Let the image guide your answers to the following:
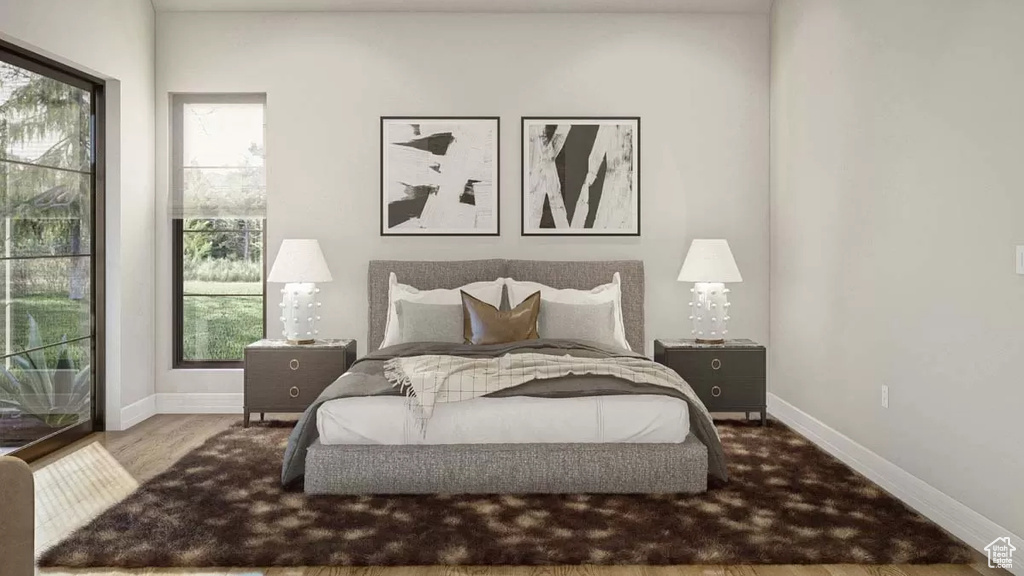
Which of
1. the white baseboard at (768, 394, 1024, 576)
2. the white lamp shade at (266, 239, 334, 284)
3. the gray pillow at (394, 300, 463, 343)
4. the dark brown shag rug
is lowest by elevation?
the dark brown shag rug

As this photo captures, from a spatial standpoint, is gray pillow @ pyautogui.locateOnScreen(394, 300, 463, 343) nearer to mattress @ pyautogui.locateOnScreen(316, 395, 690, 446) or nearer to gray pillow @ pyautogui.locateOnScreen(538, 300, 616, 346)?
gray pillow @ pyautogui.locateOnScreen(538, 300, 616, 346)

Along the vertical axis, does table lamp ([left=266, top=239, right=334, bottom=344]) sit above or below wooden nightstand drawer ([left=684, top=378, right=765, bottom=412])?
above

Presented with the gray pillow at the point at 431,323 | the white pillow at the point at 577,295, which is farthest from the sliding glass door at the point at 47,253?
the white pillow at the point at 577,295

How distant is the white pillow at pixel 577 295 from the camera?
17.6 feet

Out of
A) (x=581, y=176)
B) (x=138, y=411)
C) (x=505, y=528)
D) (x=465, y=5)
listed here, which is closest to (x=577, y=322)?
(x=581, y=176)

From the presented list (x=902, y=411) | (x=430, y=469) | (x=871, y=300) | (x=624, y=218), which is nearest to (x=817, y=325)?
(x=871, y=300)

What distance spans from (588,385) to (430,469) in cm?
86

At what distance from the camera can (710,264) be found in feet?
17.7

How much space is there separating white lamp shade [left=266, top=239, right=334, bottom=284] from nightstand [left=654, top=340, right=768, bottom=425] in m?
2.46

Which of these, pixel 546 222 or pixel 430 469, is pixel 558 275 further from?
pixel 430 469

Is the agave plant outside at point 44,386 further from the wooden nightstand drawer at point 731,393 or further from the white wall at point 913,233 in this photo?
the white wall at point 913,233

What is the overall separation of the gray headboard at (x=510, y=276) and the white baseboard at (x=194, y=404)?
3.90 feet

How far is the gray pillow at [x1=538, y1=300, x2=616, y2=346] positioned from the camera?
5113mm
